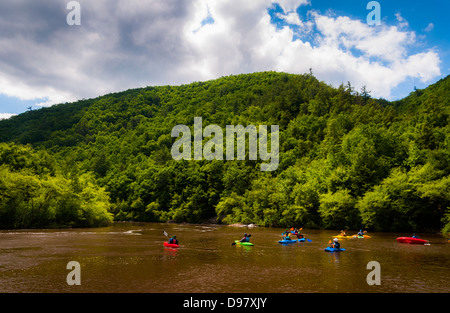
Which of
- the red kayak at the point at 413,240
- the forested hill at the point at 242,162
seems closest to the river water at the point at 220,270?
the red kayak at the point at 413,240

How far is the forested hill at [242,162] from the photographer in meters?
Result: 52.3

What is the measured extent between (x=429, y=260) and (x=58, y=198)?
5547 cm

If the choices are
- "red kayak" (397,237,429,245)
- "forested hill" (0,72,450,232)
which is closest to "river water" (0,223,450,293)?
"red kayak" (397,237,429,245)

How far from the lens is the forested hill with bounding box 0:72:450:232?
172 ft

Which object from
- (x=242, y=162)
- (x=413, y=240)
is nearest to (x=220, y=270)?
(x=413, y=240)

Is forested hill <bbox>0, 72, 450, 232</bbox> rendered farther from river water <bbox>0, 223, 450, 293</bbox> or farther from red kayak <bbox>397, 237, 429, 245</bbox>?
river water <bbox>0, 223, 450, 293</bbox>

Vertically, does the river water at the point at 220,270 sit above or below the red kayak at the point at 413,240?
above

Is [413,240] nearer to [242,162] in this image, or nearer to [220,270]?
[220,270]

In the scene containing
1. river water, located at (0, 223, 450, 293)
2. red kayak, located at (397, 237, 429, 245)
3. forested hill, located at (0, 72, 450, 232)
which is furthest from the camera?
forested hill, located at (0, 72, 450, 232)

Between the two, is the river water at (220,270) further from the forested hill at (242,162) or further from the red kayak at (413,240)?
the forested hill at (242,162)

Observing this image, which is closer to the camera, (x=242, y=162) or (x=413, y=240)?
(x=413, y=240)

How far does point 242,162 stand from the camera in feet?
327

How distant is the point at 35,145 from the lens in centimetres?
13088
